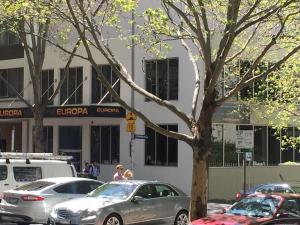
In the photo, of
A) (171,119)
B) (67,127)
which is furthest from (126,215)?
(67,127)

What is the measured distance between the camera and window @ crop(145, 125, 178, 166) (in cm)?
2952

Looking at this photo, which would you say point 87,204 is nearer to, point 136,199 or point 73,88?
point 136,199

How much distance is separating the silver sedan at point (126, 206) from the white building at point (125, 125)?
11.4m

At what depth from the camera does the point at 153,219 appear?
16.0 meters

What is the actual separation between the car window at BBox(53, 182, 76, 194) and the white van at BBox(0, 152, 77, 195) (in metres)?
2.08

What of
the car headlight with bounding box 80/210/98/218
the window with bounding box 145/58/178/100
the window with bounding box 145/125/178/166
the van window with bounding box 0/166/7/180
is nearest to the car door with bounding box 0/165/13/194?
the van window with bounding box 0/166/7/180

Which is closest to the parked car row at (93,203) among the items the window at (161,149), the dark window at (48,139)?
the window at (161,149)

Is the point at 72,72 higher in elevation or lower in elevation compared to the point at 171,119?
higher

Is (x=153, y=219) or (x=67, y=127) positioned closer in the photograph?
(x=153, y=219)

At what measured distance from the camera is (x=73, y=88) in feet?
114

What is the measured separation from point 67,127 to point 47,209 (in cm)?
1842

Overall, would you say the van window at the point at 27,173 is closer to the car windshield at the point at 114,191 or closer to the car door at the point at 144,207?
the car windshield at the point at 114,191

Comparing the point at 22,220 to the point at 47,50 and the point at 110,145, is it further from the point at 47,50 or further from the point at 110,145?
the point at 47,50

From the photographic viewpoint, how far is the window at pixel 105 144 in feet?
105
